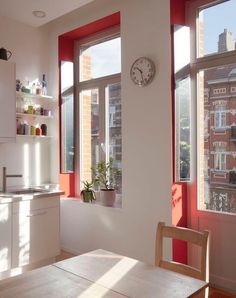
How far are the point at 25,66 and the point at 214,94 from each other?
239 cm

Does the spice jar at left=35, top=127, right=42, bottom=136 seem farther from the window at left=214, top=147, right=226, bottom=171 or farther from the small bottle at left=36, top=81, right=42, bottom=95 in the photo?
the window at left=214, top=147, right=226, bottom=171

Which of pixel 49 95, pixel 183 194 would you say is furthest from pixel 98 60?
pixel 183 194

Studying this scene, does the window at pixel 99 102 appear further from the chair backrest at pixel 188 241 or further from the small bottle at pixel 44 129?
the chair backrest at pixel 188 241

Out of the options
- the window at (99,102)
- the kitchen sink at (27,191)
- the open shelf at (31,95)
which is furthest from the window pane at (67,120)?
the kitchen sink at (27,191)

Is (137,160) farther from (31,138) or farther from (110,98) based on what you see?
(31,138)

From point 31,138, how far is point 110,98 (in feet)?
3.77

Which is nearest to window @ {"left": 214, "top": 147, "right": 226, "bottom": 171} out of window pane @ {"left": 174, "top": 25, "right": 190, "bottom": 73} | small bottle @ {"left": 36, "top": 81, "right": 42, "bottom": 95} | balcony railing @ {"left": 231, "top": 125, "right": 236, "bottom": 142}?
balcony railing @ {"left": 231, "top": 125, "right": 236, "bottom": 142}

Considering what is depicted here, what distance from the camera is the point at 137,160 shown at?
10.4 ft

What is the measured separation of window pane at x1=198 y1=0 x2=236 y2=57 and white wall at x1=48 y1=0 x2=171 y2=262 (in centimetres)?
36

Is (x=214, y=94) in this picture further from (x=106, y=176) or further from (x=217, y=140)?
(x=106, y=176)

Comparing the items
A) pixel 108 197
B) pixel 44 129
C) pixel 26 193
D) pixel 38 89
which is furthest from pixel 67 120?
pixel 108 197

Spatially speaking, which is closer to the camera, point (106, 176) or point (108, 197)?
point (108, 197)

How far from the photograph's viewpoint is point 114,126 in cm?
378

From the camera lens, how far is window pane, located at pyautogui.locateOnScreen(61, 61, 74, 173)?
13.5 feet
